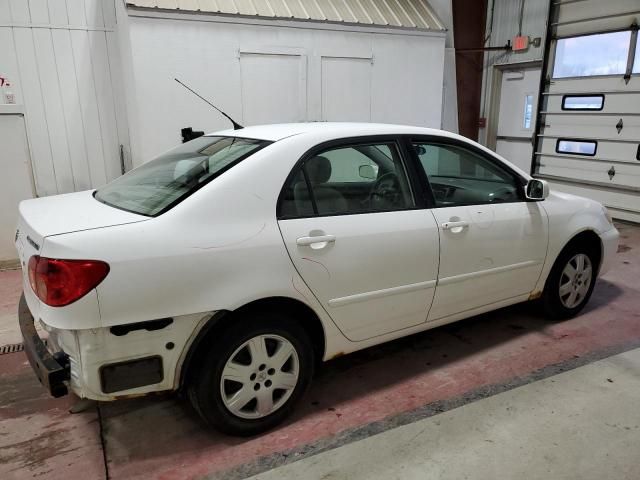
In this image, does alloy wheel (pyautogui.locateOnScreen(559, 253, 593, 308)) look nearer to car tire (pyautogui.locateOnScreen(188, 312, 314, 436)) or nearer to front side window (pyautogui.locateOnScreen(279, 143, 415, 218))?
front side window (pyautogui.locateOnScreen(279, 143, 415, 218))

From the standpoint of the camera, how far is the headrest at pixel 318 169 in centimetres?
246

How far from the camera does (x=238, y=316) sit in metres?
2.22

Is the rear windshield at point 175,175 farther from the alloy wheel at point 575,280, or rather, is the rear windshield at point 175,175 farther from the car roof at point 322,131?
the alloy wheel at point 575,280

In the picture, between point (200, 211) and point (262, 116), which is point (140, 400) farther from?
point (262, 116)

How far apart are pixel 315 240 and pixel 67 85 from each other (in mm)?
4768

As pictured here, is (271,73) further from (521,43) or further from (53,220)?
(521,43)

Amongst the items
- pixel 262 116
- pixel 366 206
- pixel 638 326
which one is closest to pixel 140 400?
pixel 366 206

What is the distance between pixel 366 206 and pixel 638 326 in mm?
2535

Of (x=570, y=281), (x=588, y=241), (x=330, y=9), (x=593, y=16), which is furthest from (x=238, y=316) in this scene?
(x=593, y=16)

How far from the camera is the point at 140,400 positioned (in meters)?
2.75

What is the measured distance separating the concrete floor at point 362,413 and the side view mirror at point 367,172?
1.22 m

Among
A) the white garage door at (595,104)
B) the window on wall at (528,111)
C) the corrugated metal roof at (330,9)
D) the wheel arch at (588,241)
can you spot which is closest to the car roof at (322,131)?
the wheel arch at (588,241)

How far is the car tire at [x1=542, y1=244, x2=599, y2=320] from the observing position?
3551 mm

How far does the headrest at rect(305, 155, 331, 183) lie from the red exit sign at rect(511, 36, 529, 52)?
23.5ft
